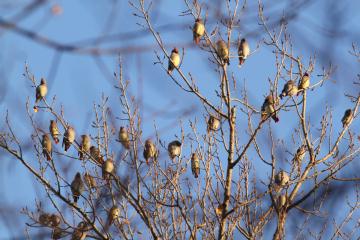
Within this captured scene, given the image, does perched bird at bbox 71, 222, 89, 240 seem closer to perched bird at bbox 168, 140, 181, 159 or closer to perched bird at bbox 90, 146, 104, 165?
perched bird at bbox 90, 146, 104, 165

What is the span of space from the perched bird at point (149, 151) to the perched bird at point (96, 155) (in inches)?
17.8

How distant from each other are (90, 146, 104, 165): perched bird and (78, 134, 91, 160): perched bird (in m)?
0.05

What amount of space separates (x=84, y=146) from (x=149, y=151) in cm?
73

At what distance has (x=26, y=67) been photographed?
25.9ft

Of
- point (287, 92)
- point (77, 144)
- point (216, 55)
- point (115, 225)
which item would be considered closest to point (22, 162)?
point (77, 144)

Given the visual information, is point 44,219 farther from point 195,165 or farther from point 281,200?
point 281,200

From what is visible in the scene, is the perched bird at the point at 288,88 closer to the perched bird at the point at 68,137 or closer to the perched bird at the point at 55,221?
the perched bird at the point at 68,137

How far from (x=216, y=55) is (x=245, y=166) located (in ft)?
4.59

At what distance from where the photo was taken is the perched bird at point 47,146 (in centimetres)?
785

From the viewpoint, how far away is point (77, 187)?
7828mm

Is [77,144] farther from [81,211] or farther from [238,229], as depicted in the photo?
[238,229]

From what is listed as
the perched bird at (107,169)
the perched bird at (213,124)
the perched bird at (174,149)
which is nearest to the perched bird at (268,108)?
the perched bird at (213,124)

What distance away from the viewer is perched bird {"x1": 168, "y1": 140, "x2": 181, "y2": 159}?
8375mm

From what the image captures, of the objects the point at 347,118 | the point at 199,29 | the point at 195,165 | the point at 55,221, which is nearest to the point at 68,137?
the point at 55,221
